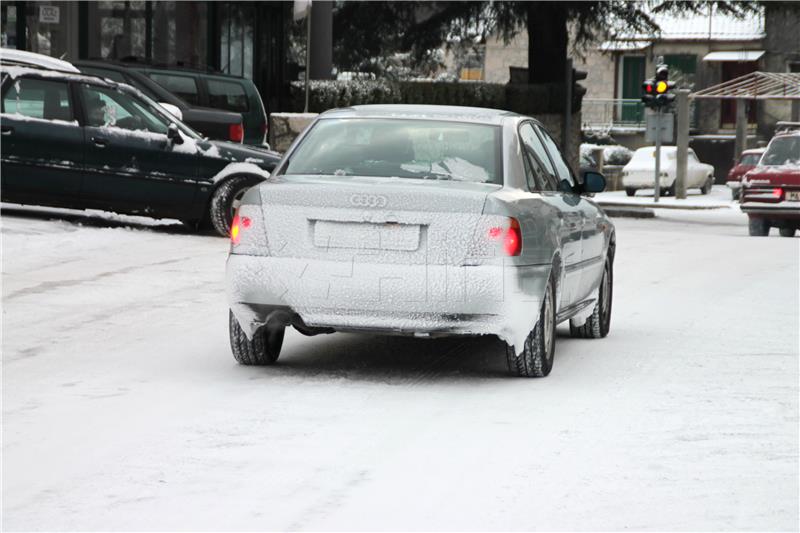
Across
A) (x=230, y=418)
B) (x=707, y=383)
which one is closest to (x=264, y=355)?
(x=230, y=418)

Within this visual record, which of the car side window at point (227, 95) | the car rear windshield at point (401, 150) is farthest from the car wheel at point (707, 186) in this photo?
the car rear windshield at point (401, 150)

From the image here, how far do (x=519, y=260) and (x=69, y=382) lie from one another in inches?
96.1

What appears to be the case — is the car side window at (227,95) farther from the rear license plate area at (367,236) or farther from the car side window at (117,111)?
the rear license plate area at (367,236)

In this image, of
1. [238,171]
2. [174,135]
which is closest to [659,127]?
[238,171]

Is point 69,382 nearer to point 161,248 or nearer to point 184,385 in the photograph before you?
point 184,385

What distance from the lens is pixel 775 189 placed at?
82.6ft

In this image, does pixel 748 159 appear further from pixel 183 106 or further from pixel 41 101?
pixel 41 101

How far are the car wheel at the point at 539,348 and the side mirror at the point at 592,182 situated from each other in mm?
1467

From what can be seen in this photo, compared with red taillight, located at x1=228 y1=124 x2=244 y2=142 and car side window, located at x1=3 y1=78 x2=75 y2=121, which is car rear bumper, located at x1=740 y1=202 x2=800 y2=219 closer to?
red taillight, located at x1=228 y1=124 x2=244 y2=142

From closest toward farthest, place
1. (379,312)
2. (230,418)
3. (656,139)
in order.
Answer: (230,418) < (379,312) < (656,139)

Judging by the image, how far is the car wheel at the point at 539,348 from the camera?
29.6ft

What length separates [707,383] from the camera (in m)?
9.20

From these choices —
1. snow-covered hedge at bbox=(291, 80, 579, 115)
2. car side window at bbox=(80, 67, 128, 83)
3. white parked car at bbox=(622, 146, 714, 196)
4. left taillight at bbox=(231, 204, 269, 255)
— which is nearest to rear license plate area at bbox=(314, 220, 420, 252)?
left taillight at bbox=(231, 204, 269, 255)

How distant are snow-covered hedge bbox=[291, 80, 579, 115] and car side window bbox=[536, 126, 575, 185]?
1750 centimetres
